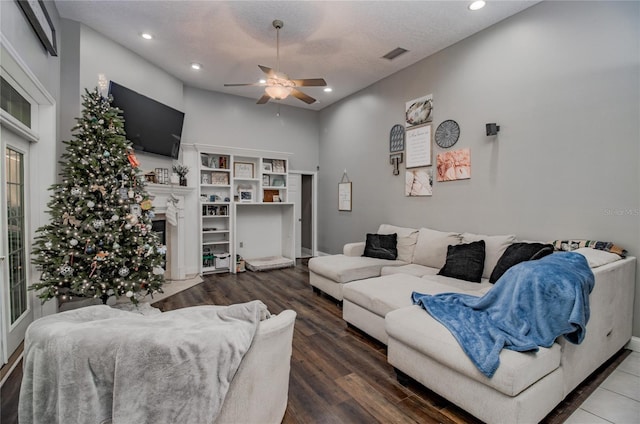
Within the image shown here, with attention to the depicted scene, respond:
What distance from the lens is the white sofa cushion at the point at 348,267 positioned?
361cm

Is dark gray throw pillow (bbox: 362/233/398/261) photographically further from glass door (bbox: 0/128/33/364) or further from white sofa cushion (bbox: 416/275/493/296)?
glass door (bbox: 0/128/33/364)

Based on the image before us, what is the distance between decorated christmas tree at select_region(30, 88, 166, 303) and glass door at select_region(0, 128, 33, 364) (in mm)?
133

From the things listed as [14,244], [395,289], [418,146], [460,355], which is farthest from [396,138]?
[14,244]

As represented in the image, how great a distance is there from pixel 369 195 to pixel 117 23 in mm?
4312

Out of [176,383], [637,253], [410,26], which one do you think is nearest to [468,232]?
[637,253]

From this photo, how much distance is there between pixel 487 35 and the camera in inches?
138

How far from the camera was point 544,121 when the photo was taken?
9.98 ft

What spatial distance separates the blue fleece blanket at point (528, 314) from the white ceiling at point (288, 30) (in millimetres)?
2902

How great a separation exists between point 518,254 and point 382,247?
1.77 metres

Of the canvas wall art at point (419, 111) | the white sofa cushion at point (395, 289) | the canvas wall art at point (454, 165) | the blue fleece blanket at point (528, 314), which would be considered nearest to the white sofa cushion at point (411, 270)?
the white sofa cushion at point (395, 289)

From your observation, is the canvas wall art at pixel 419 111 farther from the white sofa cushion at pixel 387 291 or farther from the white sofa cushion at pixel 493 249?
the white sofa cushion at pixel 387 291

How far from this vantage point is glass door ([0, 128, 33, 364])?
7.44 ft

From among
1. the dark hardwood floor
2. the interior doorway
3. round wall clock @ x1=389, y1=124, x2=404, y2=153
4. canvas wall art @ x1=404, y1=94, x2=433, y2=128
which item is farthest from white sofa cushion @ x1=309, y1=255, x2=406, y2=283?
the interior doorway

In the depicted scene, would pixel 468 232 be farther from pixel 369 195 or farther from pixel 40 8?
pixel 40 8
